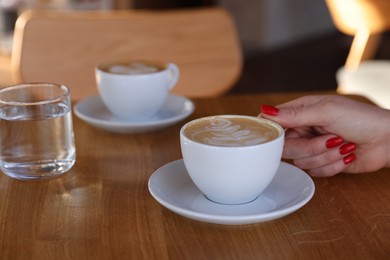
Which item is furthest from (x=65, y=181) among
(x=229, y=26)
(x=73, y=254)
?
(x=229, y=26)

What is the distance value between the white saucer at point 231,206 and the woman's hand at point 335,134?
0.06 metres

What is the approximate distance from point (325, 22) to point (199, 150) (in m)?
4.70

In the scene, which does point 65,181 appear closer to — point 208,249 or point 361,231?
point 208,249

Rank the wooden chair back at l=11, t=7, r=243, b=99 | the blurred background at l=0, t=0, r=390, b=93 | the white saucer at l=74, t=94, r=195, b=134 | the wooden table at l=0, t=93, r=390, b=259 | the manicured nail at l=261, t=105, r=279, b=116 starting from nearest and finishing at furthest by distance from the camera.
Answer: the wooden table at l=0, t=93, r=390, b=259 < the manicured nail at l=261, t=105, r=279, b=116 < the white saucer at l=74, t=94, r=195, b=134 < the wooden chair back at l=11, t=7, r=243, b=99 < the blurred background at l=0, t=0, r=390, b=93

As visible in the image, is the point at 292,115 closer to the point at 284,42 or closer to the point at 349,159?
the point at 349,159

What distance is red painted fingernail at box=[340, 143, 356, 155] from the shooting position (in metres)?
0.83

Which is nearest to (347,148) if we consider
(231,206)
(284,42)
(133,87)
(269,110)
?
(269,110)

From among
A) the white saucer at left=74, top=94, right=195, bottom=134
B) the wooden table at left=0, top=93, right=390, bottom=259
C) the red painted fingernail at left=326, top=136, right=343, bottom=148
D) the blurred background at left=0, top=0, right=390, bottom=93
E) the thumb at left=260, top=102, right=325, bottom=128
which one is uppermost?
the thumb at left=260, top=102, right=325, bottom=128

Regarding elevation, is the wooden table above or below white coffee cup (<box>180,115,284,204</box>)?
below

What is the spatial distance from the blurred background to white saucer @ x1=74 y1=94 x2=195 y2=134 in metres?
2.65

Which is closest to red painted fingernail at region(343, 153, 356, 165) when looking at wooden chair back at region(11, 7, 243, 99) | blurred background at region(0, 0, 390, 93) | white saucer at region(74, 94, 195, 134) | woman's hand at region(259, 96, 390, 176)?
woman's hand at region(259, 96, 390, 176)

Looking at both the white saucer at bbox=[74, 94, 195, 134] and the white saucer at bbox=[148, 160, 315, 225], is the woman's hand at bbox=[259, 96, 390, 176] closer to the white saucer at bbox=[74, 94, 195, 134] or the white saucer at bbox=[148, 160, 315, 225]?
the white saucer at bbox=[148, 160, 315, 225]

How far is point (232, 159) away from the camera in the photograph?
64 centimetres

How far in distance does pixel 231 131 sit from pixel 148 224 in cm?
14
